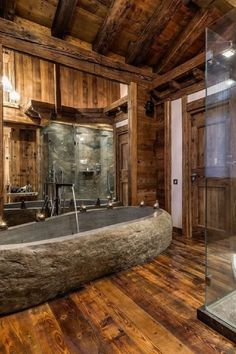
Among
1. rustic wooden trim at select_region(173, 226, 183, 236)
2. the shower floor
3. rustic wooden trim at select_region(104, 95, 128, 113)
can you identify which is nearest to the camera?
the shower floor

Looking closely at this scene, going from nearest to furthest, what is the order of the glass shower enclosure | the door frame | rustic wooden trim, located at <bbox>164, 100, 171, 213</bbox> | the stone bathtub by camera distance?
1. the stone bathtub
2. the glass shower enclosure
3. the door frame
4. rustic wooden trim, located at <bbox>164, 100, 171, 213</bbox>

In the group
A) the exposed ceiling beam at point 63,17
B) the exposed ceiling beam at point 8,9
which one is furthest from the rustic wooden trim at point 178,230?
the exposed ceiling beam at point 8,9

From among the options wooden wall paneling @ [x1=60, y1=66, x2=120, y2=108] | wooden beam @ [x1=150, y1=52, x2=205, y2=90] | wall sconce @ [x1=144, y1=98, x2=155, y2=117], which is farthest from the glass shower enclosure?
wooden wall paneling @ [x1=60, y1=66, x2=120, y2=108]

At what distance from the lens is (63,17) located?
9.28 feet

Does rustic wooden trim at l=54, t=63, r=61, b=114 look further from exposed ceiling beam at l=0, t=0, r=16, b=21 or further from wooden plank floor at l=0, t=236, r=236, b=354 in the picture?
wooden plank floor at l=0, t=236, r=236, b=354

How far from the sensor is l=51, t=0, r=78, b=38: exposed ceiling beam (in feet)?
9.01

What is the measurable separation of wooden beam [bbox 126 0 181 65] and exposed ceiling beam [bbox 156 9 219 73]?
35 cm

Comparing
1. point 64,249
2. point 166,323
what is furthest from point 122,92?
point 166,323

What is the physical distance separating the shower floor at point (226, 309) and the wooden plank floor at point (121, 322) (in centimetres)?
12

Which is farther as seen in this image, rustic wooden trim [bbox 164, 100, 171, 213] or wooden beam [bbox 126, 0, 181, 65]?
rustic wooden trim [bbox 164, 100, 171, 213]

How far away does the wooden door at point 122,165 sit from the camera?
4.14 m

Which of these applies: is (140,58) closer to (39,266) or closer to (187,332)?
(39,266)

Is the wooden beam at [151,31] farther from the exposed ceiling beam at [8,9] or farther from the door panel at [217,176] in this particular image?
the door panel at [217,176]

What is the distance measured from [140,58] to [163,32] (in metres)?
0.51
